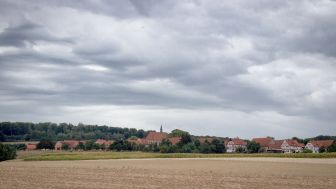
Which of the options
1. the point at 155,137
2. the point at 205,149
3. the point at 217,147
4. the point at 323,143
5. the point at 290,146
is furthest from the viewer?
the point at 155,137

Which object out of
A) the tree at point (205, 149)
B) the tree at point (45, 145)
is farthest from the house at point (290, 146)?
the tree at point (45, 145)

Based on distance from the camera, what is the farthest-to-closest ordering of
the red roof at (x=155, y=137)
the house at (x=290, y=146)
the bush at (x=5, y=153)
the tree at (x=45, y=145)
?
the red roof at (x=155, y=137) < the house at (x=290, y=146) < the tree at (x=45, y=145) < the bush at (x=5, y=153)

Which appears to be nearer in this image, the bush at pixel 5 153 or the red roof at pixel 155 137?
the bush at pixel 5 153

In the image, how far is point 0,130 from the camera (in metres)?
197

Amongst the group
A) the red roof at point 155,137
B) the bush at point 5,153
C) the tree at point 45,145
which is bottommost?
the bush at point 5,153

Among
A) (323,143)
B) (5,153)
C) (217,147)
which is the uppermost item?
(323,143)

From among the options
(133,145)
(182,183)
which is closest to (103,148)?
(133,145)

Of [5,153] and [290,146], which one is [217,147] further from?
[5,153]

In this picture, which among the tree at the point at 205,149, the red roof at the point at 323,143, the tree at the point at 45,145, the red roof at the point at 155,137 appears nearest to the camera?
the tree at the point at 205,149

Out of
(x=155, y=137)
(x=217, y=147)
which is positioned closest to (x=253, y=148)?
(x=217, y=147)

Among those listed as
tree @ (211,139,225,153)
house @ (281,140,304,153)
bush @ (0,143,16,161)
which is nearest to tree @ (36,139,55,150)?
bush @ (0,143,16,161)

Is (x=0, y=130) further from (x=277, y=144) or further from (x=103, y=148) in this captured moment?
(x=277, y=144)

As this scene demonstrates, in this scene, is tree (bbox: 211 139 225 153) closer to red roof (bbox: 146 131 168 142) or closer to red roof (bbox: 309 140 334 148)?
red roof (bbox: 309 140 334 148)

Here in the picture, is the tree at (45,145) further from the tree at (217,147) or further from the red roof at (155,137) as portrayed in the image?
the tree at (217,147)
